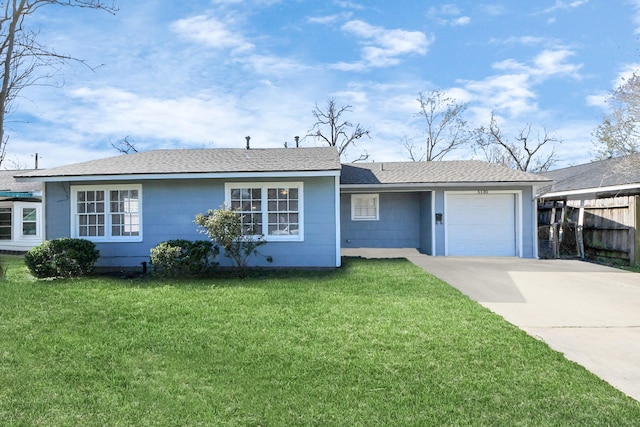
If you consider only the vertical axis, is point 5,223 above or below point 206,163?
below

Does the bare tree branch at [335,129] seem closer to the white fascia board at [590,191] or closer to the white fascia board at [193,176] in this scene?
the white fascia board at [590,191]

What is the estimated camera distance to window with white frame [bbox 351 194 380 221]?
15016 mm

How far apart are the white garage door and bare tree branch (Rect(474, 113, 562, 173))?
21211mm

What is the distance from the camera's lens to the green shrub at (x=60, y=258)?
31.1 feet

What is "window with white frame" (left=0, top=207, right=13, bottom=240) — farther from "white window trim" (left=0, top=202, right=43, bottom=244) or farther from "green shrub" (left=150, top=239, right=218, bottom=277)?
"green shrub" (left=150, top=239, right=218, bottom=277)

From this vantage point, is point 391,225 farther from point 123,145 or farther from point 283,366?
point 123,145

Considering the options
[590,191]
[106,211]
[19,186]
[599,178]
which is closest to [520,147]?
[599,178]

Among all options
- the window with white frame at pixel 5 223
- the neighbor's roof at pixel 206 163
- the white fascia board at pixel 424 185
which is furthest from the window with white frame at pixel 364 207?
the window with white frame at pixel 5 223

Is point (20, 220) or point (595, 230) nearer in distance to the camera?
point (595, 230)

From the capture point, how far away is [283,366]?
4.16 metres

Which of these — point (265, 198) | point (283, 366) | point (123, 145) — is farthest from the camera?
point (123, 145)

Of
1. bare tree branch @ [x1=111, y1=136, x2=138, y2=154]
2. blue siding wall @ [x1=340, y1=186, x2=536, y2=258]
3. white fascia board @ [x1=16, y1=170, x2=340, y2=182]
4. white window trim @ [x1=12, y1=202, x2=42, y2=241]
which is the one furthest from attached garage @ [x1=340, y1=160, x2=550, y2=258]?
bare tree branch @ [x1=111, y1=136, x2=138, y2=154]

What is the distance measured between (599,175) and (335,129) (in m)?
19.1

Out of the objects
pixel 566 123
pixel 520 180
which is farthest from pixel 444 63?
pixel 566 123
